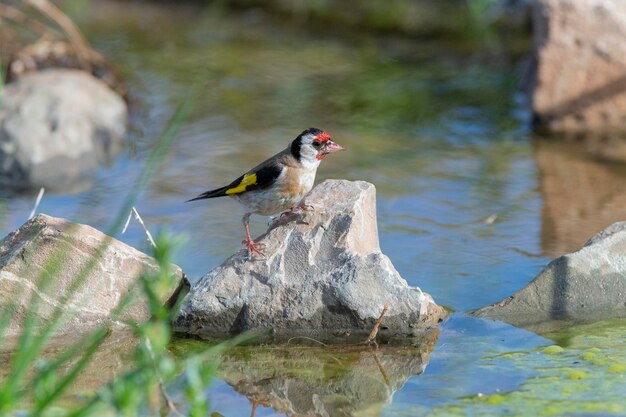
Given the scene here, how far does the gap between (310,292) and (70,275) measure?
1.10 meters

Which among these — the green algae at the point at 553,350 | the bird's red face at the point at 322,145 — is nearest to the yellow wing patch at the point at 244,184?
the bird's red face at the point at 322,145

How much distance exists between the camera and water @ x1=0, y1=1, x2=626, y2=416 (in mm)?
4684

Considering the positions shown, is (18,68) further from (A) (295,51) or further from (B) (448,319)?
(B) (448,319)

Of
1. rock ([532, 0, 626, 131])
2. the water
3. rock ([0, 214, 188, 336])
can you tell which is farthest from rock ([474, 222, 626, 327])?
rock ([532, 0, 626, 131])

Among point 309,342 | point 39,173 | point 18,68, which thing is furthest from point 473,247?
point 18,68

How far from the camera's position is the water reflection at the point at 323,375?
4.29 m

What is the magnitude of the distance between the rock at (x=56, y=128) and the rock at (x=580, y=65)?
3544mm

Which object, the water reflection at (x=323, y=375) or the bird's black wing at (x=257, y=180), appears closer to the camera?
the water reflection at (x=323, y=375)

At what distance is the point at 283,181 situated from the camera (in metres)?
5.29

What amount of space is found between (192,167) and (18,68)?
2.32m

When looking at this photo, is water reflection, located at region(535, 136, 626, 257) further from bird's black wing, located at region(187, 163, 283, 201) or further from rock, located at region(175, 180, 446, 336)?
bird's black wing, located at region(187, 163, 283, 201)

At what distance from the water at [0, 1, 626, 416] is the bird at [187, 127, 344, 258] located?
0.65 m

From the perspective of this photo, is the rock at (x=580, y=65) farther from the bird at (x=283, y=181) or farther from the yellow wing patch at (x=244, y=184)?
the yellow wing patch at (x=244, y=184)

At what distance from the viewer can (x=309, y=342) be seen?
193 inches
